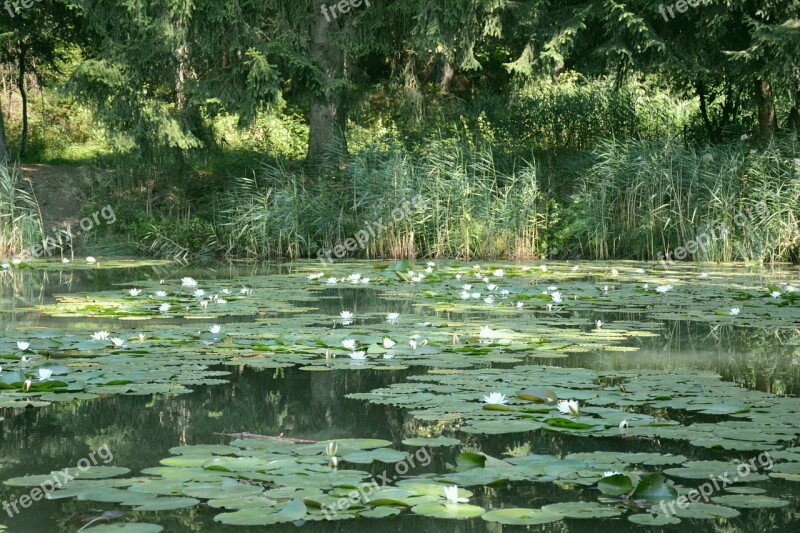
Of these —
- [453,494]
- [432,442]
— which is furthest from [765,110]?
[453,494]

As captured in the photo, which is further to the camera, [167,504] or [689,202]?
[689,202]

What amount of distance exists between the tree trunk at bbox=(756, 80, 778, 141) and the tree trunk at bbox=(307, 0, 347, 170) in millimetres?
6533

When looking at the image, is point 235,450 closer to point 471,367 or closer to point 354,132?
point 471,367

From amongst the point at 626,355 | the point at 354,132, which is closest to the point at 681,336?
the point at 626,355

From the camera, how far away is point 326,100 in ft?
52.4

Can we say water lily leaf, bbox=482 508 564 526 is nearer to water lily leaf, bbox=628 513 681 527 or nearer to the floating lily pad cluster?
water lily leaf, bbox=628 513 681 527

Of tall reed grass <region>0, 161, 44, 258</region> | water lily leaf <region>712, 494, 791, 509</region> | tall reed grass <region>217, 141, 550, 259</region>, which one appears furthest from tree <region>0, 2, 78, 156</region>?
water lily leaf <region>712, 494, 791, 509</region>

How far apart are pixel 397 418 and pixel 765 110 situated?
13.2 meters

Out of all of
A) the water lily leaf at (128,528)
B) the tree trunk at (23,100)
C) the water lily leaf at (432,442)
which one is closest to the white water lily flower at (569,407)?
the water lily leaf at (432,442)

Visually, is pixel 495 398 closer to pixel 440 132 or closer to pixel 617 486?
pixel 617 486

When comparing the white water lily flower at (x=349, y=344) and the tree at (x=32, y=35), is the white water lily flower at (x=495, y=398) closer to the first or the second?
the white water lily flower at (x=349, y=344)

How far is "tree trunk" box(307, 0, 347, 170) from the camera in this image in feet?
52.3

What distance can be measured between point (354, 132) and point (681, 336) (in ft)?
44.5

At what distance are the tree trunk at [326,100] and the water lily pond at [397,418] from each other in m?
9.21
